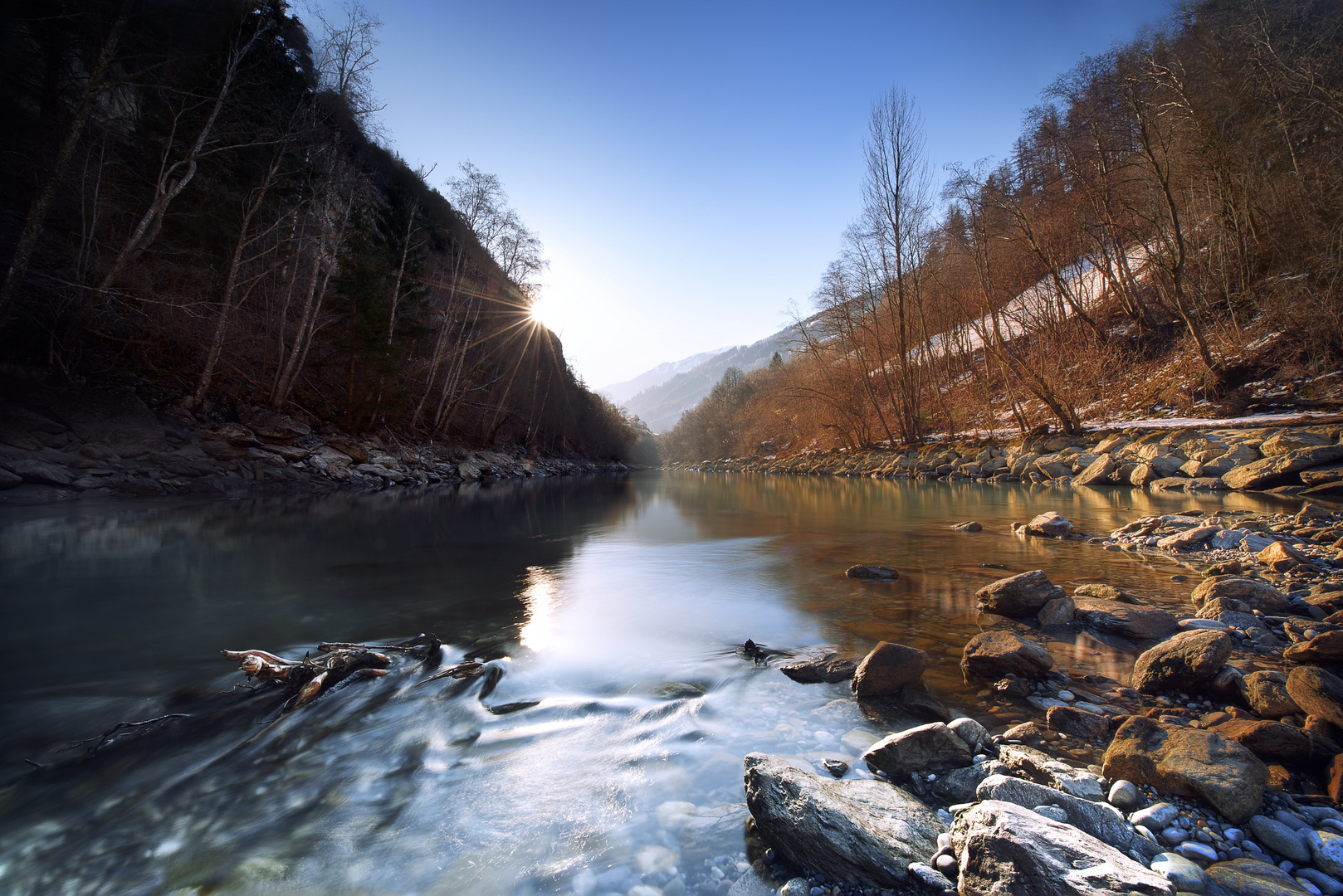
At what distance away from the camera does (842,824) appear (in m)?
1.68

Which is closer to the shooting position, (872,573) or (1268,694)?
(1268,694)

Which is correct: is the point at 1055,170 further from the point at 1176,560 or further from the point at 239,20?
the point at 239,20

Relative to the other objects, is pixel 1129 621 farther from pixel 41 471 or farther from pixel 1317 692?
pixel 41 471

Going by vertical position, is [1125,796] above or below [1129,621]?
above

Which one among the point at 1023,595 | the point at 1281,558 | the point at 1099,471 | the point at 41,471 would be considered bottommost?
the point at 1099,471

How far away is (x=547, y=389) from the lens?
35.8 meters

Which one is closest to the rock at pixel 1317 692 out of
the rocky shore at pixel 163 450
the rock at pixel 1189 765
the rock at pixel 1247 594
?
the rock at pixel 1189 765

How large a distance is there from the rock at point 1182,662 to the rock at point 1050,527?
5.03m

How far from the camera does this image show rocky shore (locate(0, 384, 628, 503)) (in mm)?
9312

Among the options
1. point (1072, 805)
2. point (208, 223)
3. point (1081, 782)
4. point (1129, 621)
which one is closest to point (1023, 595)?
point (1129, 621)

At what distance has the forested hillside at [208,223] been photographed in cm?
1011

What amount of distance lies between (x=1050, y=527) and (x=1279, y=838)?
6.56 metres

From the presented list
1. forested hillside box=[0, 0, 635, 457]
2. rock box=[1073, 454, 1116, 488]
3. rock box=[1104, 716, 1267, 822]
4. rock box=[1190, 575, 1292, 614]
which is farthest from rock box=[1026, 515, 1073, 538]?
forested hillside box=[0, 0, 635, 457]

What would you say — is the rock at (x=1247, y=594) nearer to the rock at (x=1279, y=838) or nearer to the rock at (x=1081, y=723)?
the rock at (x=1081, y=723)
